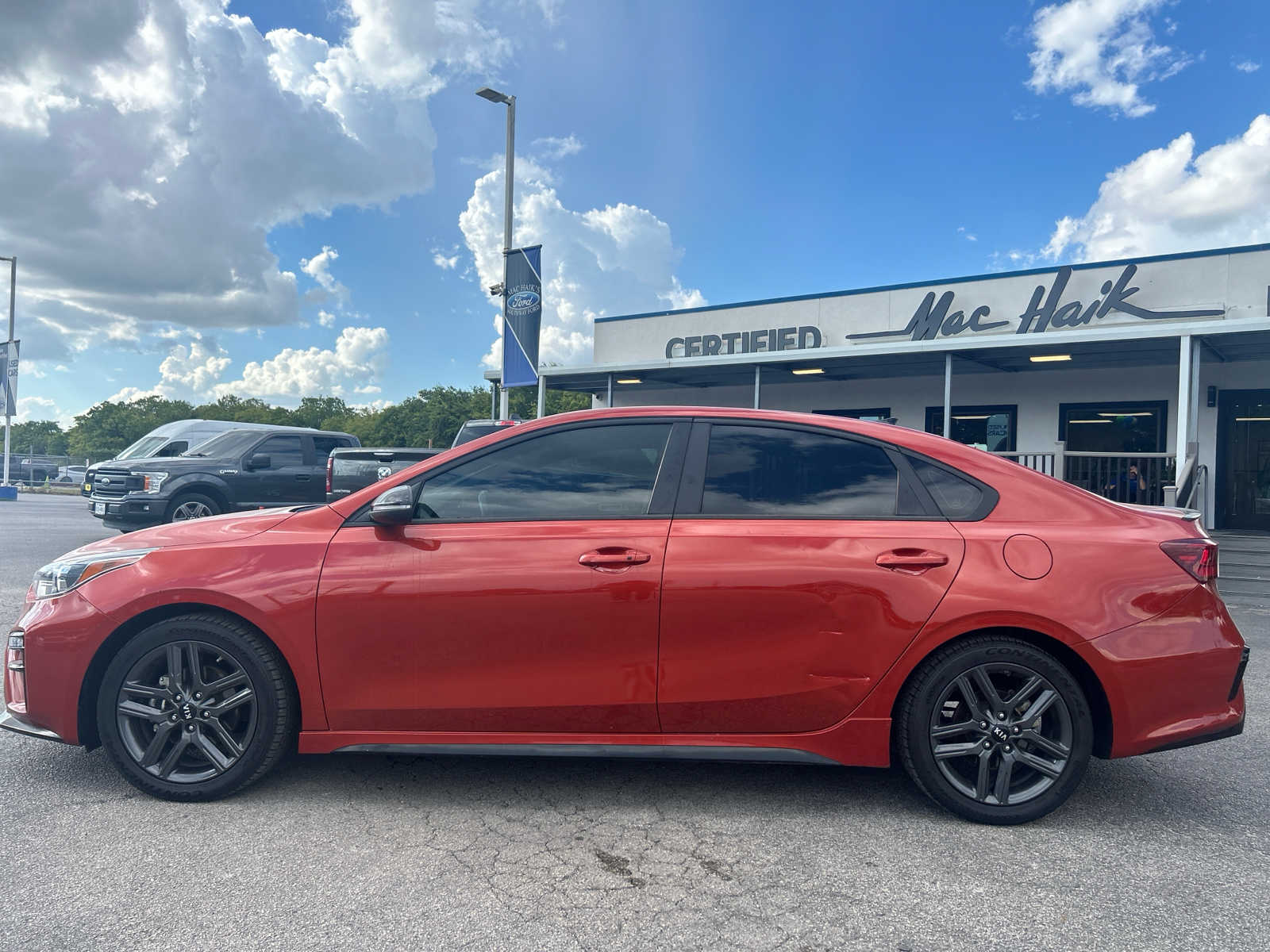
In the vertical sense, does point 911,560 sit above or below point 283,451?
below

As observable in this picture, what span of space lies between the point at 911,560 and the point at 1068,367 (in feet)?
47.6

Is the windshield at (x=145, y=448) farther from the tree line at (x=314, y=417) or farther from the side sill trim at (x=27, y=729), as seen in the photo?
the tree line at (x=314, y=417)

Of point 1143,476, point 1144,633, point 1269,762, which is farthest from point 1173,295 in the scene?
point 1144,633

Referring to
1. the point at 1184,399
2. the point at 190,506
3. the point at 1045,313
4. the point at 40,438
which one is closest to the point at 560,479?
the point at 190,506

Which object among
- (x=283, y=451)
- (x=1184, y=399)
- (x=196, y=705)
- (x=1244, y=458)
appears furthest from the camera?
(x=1244, y=458)

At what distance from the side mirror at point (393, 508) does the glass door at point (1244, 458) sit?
15748 mm

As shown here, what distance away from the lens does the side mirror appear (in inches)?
126

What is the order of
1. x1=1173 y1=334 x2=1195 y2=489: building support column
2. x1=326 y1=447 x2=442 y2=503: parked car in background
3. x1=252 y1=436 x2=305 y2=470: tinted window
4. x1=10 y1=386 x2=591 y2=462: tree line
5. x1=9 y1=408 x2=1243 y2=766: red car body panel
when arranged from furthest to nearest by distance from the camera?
x1=10 y1=386 x2=591 y2=462: tree line < x1=252 y1=436 x2=305 y2=470: tinted window < x1=1173 y1=334 x2=1195 y2=489: building support column < x1=326 y1=447 x2=442 y2=503: parked car in background < x1=9 y1=408 x2=1243 y2=766: red car body panel

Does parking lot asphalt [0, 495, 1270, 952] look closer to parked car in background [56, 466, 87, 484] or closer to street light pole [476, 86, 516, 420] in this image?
street light pole [476, 86, 516, 420]

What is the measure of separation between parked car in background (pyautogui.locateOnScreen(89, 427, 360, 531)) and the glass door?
15.5 meters

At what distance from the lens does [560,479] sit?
3.38 metres

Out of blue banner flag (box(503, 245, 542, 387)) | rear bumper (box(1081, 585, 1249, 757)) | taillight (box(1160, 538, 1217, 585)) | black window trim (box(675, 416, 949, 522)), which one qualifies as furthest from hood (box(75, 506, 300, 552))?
blue banner flag (box(503, 245, 542, 387))

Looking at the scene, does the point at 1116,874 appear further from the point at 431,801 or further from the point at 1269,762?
the point at 431,801

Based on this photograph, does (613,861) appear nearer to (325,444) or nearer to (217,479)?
(217,479)
